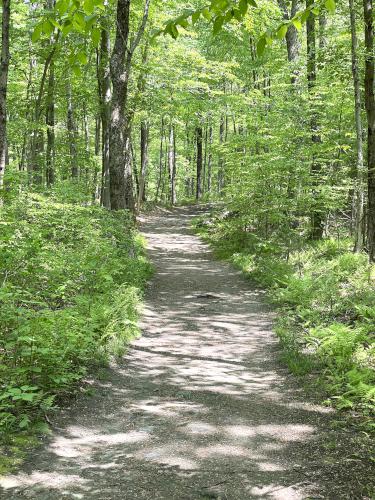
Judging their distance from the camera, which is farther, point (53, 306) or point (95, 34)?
point (53, 306)

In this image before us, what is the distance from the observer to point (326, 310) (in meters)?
8.66

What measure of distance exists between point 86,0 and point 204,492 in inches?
134

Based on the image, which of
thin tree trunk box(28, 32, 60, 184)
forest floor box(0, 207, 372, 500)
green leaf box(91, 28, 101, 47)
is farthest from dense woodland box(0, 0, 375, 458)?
forest floor box(0, 207, 372, 500)

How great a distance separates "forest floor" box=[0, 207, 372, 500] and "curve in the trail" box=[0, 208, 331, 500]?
0.01 m

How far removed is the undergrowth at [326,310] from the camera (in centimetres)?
555

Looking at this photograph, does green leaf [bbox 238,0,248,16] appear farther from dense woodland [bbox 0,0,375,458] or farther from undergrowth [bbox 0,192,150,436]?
undergrowth [bbox 0,192,150,436]

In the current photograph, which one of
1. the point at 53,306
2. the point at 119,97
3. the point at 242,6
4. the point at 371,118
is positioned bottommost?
the point at 53,306

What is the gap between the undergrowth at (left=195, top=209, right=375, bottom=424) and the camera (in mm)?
5555

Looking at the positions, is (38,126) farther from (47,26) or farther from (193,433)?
(47,26)

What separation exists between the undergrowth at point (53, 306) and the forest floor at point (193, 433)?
33 centimetres

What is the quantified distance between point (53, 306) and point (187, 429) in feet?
9.92

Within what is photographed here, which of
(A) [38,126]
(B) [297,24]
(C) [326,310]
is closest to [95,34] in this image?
(B) [297,24]

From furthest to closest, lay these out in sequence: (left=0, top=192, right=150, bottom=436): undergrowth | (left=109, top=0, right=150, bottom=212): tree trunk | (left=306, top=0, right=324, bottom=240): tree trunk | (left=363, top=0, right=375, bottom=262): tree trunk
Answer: (left=306, top=0, right=324, bottom=240): tree trunk < (left=109, top=0, right=150, bottom=212): tree trunk < (left=363, top=0, right=375, bottom=262): tree trunk < (left=0, top=192, right=150, bottom=436): undergrowth

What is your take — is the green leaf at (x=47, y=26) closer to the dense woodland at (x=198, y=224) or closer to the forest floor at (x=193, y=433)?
the dense woodland at (x=198, y=224)
